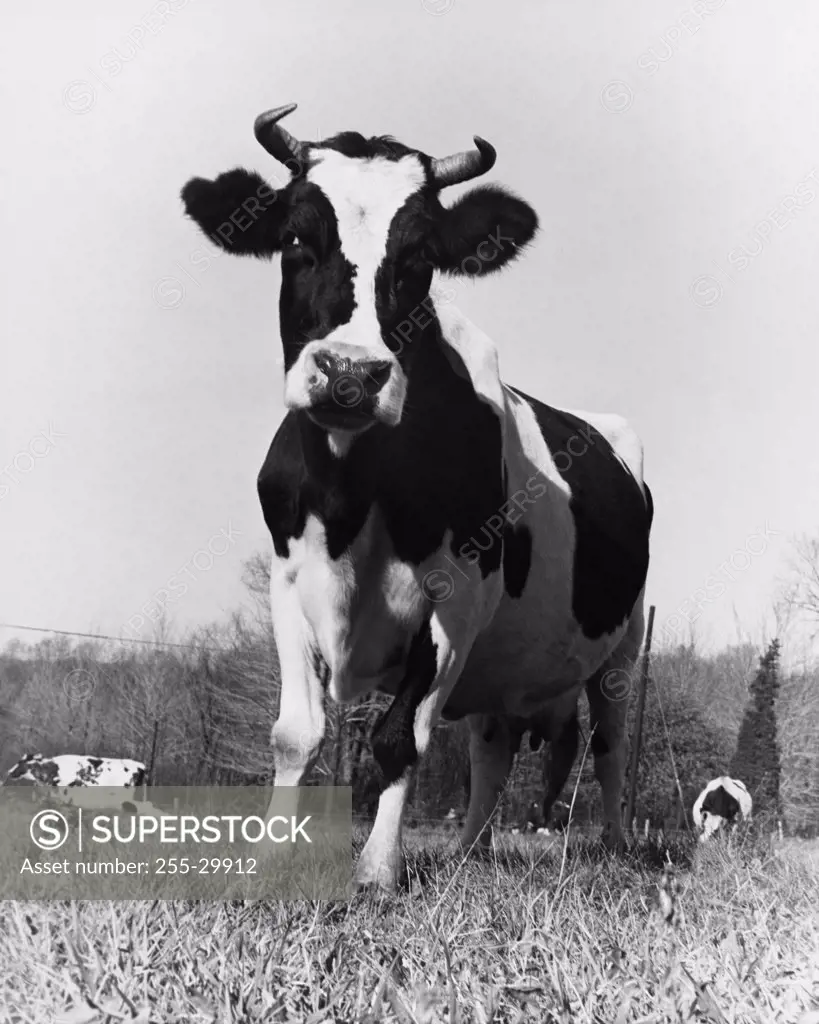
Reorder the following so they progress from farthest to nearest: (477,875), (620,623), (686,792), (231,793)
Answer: (686,792) < (620,623) < (231,793) < (477,875)

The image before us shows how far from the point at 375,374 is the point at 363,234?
2.51ft

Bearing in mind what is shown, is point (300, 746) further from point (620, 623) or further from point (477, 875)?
point (620, 623)

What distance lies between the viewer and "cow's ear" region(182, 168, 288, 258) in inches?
191

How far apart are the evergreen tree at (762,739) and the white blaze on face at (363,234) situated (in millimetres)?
36256

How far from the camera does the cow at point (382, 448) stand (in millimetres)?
4062

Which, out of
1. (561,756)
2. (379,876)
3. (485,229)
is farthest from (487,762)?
(485,229)

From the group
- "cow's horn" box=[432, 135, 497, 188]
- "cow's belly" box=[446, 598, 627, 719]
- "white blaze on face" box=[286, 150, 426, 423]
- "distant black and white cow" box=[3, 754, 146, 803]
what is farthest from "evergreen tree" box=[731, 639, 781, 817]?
"white blaze on face" box=[286, 150, 426, 423]

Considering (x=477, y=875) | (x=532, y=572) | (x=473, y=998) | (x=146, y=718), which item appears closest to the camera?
(x=473, y=998)

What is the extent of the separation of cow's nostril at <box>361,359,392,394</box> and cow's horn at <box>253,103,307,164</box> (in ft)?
4.10

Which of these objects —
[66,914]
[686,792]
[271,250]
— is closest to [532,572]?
[271,250]

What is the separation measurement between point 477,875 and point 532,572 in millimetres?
1839

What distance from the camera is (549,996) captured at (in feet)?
7.07

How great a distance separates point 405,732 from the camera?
4.28 meters

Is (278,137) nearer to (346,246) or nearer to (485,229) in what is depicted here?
(346,246)
